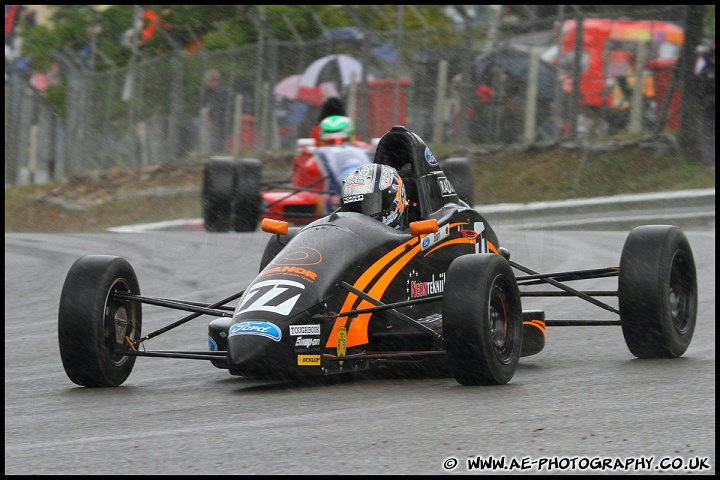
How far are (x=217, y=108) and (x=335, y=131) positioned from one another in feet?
26.7

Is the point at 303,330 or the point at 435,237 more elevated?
the point at 435,237

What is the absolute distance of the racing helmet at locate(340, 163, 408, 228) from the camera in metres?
7.96

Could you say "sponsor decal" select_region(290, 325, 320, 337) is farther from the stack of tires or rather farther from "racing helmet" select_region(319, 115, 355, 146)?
"racing helmet" select_region(319, 115, 355, 146)

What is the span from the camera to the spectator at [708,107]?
20453mm

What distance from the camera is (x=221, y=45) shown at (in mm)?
26203

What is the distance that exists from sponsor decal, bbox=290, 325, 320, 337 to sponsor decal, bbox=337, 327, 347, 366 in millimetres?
204

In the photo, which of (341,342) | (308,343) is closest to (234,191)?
(341,342)

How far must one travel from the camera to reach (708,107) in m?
20.4

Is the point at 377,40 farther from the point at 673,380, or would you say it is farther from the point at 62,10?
the point at 673,380

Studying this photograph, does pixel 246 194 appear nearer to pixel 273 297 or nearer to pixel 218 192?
pixel 218 192

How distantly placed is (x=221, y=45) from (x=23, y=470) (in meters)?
21.8

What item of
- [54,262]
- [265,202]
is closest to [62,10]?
[265,202]

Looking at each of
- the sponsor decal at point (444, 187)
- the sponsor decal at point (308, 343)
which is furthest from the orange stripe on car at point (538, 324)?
the sponsor decal at point (308, 343)

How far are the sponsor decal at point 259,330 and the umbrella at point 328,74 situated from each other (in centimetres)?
1685
